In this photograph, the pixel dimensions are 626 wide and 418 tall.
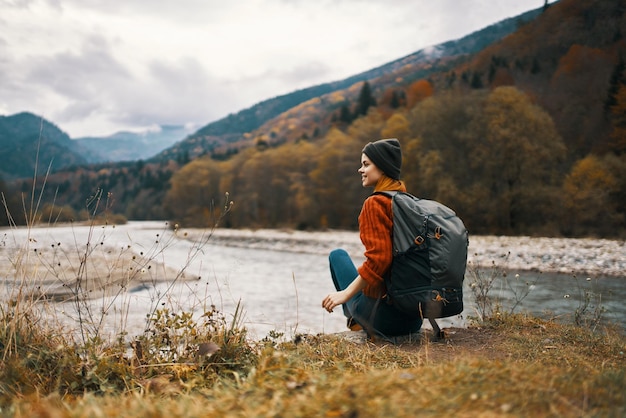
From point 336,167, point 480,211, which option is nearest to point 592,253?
point 480,211

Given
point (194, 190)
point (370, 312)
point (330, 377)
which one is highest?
point (194, 190)

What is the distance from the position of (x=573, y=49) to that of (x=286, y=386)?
4813cm

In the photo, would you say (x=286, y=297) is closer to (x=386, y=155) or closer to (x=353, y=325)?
(x=353, y=325)

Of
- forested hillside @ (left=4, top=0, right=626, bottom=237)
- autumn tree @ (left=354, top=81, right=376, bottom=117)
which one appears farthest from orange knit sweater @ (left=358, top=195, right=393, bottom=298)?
autumn tree @ (left=354, top=81, right=376, bottom=117)

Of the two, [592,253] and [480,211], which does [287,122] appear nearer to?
[480,211]

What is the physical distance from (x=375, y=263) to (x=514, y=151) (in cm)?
2583

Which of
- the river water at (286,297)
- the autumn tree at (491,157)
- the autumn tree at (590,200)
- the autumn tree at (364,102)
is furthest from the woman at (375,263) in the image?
the autumn tree at (364,102)

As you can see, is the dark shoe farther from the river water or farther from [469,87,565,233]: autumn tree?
[469,87,565,233]: autumn tree

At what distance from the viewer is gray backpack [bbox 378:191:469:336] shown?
3006 mm

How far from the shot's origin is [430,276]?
3.02m

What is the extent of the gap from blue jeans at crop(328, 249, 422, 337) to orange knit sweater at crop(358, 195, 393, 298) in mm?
322

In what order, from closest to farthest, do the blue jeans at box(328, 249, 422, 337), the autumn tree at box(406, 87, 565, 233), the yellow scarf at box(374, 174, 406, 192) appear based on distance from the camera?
the yellow scarf at box(374, 174, 406, 192)
the blue jeans at box(328, 249, 422, 337)
the autumn tree at box(406, 87, 565, 233)

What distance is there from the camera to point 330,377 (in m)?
2.05

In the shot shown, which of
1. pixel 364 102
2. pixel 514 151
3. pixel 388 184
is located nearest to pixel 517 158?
pixel 514 151
